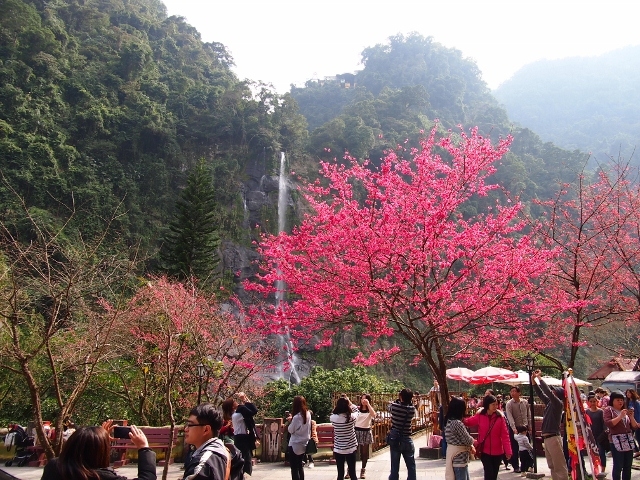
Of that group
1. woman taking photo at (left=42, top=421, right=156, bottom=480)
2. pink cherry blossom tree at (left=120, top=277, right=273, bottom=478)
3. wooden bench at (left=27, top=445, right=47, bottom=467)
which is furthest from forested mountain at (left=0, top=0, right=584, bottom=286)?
woman taking photo at (left=42, top=421, right=156, bottom=480)

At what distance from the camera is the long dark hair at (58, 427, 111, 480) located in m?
2.36

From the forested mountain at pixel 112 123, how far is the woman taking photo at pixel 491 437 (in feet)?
79.5

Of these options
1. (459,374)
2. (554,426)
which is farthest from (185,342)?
(554,426)

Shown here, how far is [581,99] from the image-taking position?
92438 mm

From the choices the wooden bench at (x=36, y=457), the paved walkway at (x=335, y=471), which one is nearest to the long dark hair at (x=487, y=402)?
the paved walkway at (x=335, y=471)

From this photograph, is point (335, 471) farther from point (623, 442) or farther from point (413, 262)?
point (623, 442)

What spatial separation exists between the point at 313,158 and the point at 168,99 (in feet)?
39.0

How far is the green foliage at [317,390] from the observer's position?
13.8 meters

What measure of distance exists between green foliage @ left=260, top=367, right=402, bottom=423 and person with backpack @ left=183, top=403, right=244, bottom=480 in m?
10.5

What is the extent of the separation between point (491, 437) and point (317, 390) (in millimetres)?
8860

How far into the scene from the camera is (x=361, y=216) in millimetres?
7820

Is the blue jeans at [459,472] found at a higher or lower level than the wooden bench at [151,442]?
higher

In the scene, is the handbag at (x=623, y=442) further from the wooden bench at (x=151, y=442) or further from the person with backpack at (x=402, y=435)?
the wooden bench at (x=151, y=442)

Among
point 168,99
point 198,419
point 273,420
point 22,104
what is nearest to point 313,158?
→ point 168,99
